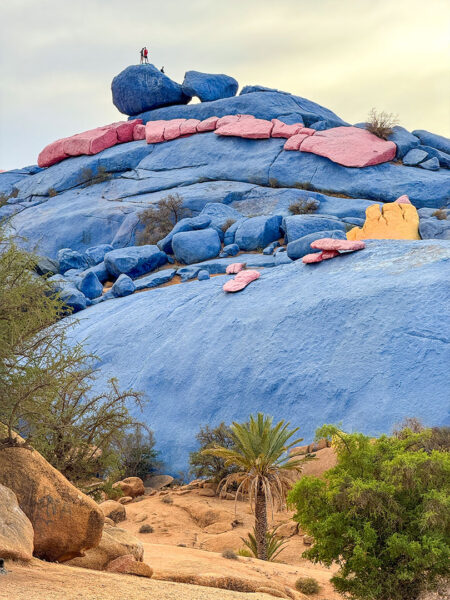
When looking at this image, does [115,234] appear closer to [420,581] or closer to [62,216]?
[62,216]

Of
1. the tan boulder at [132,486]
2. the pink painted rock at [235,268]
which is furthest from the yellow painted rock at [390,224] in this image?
the tan boulder at [132,486]

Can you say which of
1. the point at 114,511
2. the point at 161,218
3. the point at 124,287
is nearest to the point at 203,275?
the point at 124,287

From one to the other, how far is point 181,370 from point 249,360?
8.34ft

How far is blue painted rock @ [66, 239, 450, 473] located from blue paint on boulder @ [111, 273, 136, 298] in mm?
3834

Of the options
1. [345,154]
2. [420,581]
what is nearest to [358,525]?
[420,581]

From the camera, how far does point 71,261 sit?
115 ft

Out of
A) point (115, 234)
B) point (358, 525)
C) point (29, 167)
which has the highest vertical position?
point (29, 167)

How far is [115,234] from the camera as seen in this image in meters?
38.6

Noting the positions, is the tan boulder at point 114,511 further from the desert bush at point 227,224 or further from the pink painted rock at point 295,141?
the pink painted rock at point 295,141

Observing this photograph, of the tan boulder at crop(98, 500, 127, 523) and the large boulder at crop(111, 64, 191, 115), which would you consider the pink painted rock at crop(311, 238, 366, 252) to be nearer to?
the tan boulder at crop(98, 500, 127, 523)

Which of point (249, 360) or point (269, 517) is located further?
point (249, 360)

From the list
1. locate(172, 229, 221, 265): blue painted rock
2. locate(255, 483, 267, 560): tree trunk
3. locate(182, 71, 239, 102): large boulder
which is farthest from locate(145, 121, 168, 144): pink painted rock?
locate(255, 483, 267, 560): tree trunk

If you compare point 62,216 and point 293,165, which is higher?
point 293,165

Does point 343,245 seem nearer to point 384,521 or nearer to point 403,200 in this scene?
point 403,200
